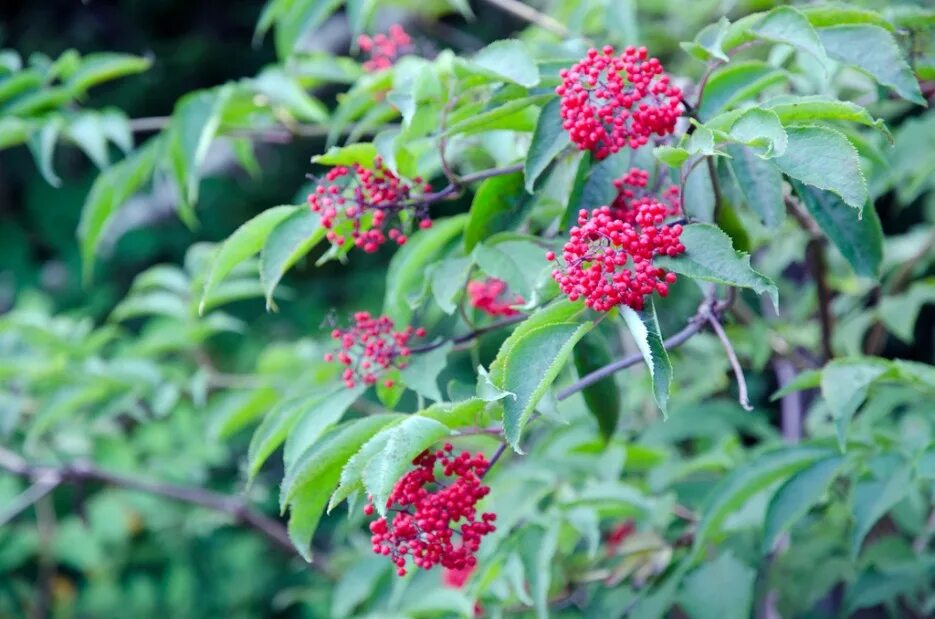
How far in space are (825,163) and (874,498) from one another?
2.10ft

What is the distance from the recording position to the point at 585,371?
130 centimetres

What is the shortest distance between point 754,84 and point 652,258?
0.36 m

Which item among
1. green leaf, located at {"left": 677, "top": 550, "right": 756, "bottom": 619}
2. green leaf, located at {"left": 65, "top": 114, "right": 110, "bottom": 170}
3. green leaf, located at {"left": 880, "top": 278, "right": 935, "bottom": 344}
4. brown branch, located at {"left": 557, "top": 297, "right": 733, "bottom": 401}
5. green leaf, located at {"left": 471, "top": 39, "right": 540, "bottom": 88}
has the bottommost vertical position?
green leaf, located at {"left": 677, "top": 550, "right": 756, "bottom": 619}

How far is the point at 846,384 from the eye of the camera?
1310 millimetres

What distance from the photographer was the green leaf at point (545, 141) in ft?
3.91

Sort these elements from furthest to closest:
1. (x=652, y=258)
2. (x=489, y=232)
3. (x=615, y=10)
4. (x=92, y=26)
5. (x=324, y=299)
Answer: (x=92, y=26), (x=324, y=299), (x=615, y=10), (x=489, y=232), (x=652, y=258)

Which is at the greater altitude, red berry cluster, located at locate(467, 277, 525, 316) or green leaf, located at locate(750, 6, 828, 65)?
green leaf, located at locate(750, 6, 828, 65)

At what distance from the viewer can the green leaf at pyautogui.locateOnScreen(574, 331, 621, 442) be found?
130 centimetres

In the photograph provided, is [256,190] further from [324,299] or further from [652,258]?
[652,258]

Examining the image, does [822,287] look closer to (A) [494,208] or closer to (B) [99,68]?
(A) [494,208]

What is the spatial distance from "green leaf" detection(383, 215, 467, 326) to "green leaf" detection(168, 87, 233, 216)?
467 mm

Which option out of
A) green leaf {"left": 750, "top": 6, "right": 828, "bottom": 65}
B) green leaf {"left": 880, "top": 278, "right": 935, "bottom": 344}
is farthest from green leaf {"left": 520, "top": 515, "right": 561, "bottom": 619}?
green leaf {"left": 880, "top": 278, "right": 935, "bottom": 344}

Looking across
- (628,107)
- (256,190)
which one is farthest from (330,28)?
(628,107)

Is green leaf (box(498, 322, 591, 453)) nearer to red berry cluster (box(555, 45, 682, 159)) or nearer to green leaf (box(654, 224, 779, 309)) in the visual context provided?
green leaf (box(654, 224, 779, 309))
